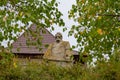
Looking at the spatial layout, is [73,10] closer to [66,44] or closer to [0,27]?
[66,44]

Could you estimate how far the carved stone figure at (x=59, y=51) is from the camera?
15.9 metres

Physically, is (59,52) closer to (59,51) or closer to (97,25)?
(59,51)

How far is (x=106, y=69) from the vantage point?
11703 millimetres

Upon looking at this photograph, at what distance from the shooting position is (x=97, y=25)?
12.7 m

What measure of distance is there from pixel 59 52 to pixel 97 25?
3.67 m

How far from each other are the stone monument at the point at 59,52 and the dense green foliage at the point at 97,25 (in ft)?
4.34

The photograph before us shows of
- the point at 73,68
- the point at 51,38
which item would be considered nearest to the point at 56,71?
the point at 73,68

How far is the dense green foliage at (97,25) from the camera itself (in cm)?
1271

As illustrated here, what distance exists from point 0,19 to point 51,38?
54.4 ft

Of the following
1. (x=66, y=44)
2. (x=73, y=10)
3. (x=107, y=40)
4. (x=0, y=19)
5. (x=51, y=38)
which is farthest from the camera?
(x=51, y=38)

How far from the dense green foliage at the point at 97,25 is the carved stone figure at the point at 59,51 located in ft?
4.43

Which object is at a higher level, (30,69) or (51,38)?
Answer: (51,38)

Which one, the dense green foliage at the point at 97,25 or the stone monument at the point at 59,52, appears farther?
the stone monument at the point at 59,52

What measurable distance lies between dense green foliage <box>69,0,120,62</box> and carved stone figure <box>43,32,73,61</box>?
1.35 meters
